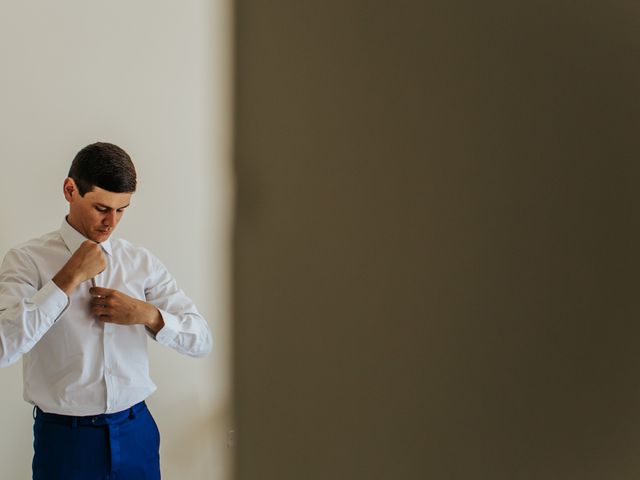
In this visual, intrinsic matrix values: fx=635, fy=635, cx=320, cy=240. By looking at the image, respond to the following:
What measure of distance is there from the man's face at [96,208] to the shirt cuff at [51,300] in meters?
0.11

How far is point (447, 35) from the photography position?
18.3 inches

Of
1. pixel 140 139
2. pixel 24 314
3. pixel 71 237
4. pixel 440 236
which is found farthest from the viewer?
pixel 140 139

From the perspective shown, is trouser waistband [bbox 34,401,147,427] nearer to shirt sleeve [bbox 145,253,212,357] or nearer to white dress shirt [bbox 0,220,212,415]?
white dress shirt [bbox 0,220,212,415]

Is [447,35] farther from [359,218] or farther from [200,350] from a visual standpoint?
[200,350]

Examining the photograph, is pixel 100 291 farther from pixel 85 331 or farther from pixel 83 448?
pixel 83 448

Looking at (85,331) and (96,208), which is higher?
(96,208)

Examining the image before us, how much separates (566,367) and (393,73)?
260 millimetres

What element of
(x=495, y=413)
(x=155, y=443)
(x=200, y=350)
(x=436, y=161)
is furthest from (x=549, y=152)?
(x=155, y=443)

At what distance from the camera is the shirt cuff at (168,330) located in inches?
42.1

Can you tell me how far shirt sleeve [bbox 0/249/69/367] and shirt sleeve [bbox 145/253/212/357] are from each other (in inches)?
7.2

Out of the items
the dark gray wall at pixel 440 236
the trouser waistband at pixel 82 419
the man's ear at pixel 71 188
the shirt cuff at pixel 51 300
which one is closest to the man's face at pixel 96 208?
the man's ear at pixel 71 188

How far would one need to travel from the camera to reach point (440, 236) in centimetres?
47

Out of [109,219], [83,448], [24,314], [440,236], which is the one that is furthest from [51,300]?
[440,236]

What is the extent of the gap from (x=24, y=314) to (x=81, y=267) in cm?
10
